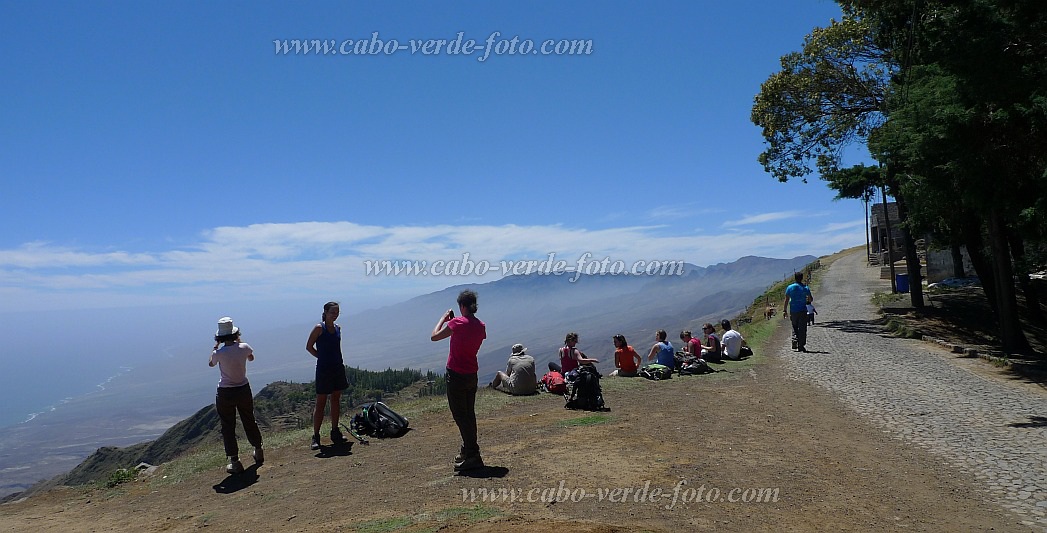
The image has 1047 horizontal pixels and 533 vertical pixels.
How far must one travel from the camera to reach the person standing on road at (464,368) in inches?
278

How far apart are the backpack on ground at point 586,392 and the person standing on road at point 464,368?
3814mm

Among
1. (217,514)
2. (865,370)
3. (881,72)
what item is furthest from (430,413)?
(881,72)

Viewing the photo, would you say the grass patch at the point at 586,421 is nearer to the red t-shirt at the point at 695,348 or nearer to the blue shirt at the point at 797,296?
the red t-shirt at the point at 695,348

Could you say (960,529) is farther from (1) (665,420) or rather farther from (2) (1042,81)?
(2) (1042,81)

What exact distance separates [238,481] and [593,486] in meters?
4.55

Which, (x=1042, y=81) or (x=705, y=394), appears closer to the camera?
(x=1042, y=81)

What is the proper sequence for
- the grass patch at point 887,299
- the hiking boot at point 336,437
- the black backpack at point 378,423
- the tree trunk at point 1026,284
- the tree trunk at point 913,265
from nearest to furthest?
the hiking boot at point 336,437
the black backpack at point 378,423
the tree trunk at point 1026,284
the tree trunk at point 913,265
the grass patch at point 887,299

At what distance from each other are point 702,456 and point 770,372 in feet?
26.9

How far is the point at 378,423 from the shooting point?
990 centimetres

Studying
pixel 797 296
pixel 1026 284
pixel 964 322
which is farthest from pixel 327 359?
pixel 1026 284

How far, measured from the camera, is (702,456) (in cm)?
740

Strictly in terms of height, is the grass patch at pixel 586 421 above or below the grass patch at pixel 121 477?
above

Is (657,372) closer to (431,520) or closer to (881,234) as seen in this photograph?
(431,520)

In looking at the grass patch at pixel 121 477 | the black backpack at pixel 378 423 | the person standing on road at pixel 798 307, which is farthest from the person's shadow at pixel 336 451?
the person standing on road at pixel 798 307
